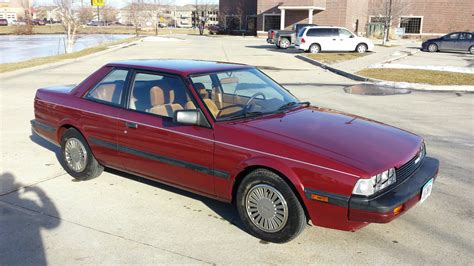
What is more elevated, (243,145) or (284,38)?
(284,38)

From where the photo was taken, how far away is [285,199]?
3.60 meters

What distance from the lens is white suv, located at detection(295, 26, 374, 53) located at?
26.1 m

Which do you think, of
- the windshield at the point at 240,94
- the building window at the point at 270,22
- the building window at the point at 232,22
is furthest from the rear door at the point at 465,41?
the building window at the point at 232,22

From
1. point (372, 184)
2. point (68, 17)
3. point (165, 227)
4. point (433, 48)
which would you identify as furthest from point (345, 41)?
point (372, 184)

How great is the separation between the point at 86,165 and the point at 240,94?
6.80 feet

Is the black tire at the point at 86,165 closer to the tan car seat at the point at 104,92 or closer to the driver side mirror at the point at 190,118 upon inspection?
the tan car seat at the point at 104,92

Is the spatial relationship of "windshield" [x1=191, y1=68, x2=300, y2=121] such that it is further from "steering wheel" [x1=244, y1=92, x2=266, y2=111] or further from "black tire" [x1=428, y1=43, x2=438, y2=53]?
"black tire" [x1=428, y1=43, x2=438, y2=53]

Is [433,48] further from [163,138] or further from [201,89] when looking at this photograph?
[163,138]

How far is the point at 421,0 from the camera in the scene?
173 feet

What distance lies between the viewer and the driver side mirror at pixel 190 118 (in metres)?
3.99

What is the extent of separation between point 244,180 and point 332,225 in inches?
33.2

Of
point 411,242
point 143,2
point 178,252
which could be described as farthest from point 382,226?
point 143,2

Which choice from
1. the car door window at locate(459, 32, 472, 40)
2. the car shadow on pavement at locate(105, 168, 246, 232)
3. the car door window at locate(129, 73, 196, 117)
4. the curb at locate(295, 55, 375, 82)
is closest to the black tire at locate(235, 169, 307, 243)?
the car shadow on pavement at locate(105, 168, 246, 232)

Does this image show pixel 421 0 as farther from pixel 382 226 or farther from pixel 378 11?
pixel 382 226
